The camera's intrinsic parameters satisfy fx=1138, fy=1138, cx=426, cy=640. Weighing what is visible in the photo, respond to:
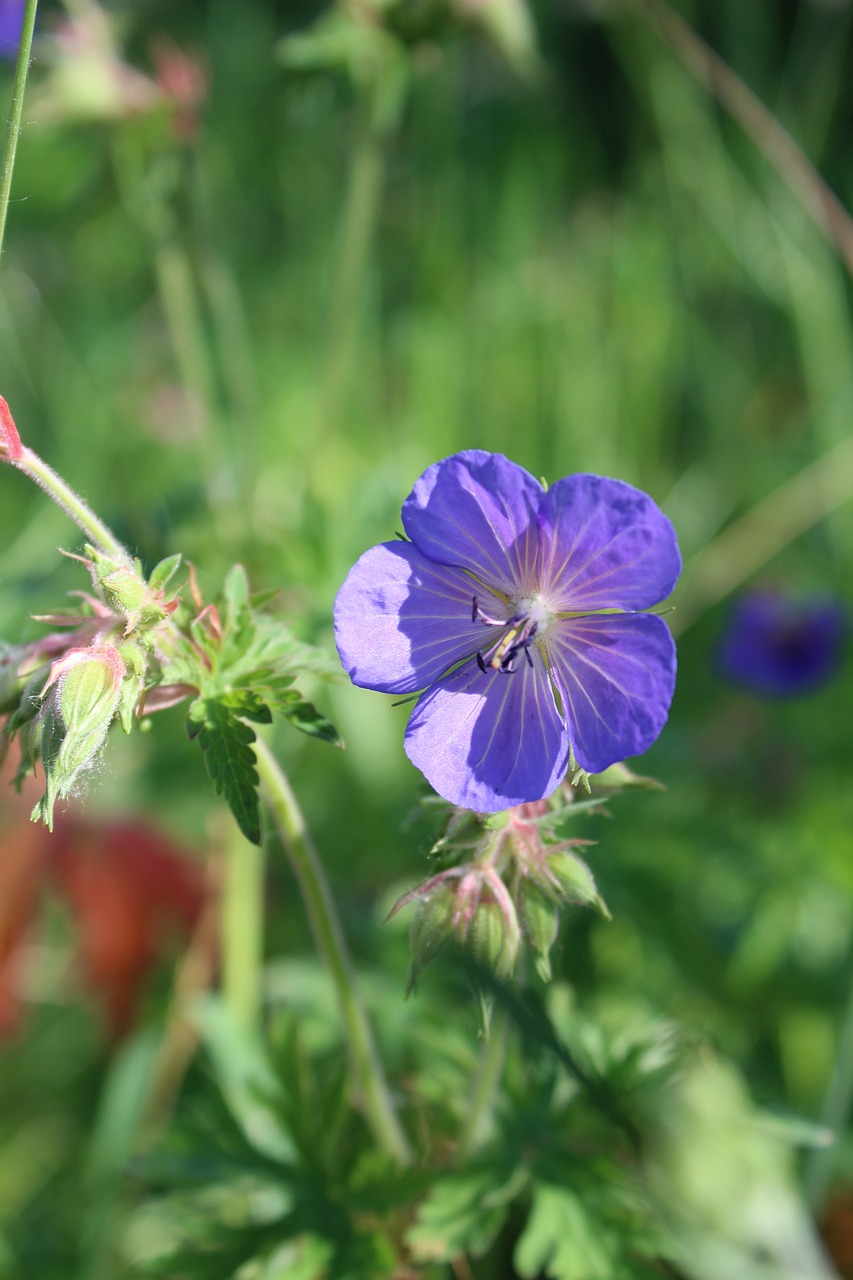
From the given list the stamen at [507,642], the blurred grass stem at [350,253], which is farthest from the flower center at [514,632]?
the blurred grass stem at [350,253]

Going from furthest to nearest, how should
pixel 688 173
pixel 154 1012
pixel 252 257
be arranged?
pixel 252 257 → pixel 688 173 → pixel 154 1012

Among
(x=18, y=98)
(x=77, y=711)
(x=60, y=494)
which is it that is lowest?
(x=77, y=711)

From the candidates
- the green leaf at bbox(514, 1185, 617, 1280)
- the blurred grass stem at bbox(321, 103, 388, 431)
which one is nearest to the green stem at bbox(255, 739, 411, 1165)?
the green leaf at bbox(514, 1185, 617, 1280)

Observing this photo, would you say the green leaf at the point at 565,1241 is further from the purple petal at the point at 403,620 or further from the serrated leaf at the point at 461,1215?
the purple petal at the point at 403,620

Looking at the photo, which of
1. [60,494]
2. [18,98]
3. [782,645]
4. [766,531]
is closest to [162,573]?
[60,494]

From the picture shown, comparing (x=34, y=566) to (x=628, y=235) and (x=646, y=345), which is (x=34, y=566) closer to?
(x=646, y=345)

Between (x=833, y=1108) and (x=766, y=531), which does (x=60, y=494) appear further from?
(x=766, y=531)

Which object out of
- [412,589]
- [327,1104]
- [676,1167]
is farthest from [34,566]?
[676,1167]
